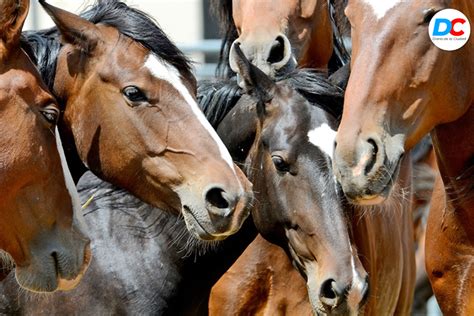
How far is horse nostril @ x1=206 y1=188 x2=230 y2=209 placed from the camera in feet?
14.8

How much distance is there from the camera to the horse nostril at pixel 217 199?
450cm

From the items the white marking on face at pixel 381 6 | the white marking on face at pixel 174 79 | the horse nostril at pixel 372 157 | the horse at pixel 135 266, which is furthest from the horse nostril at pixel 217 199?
the white marking on face at pixel 381 6

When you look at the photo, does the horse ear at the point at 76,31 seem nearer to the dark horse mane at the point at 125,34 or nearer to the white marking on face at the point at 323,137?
the dark horse mane at the point at 125,34

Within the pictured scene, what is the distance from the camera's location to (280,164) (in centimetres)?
506

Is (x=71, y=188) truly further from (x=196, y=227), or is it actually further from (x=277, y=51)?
(x=277, y=51)

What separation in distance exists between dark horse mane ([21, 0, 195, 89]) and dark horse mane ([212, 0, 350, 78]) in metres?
1.33

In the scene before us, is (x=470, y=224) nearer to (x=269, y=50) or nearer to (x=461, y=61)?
(x=461, y=61)

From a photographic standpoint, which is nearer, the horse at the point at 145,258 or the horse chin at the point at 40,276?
the horse chin at the point at 40,276

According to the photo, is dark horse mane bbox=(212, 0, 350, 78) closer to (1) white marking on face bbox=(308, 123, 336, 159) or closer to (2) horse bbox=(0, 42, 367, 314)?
(2) horse bbox=(0, 42, 367, 314)

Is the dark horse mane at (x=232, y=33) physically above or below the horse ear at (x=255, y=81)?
below

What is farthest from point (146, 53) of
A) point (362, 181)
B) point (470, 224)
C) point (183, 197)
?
point (470, 224)

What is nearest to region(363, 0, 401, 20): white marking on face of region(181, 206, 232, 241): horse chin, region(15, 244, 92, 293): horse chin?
region(181, 206, 232, 241): horse chin

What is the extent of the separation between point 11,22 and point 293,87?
4.33 feet

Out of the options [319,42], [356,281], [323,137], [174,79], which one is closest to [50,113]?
[174,79]
